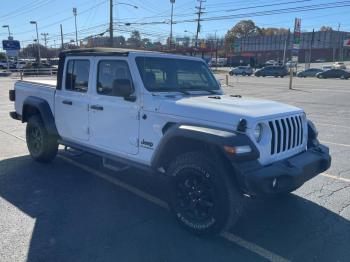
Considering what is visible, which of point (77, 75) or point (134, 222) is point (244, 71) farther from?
point (134, 222)

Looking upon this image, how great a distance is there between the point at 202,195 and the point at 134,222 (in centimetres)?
92

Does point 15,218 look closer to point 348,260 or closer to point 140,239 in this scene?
point 140,239

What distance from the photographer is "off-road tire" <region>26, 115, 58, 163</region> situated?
6.21m

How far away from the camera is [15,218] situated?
4301mm

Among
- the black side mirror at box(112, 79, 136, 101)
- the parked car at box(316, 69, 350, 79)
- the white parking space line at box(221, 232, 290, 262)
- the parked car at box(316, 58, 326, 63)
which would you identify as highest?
the parked car at box(316, 58, 326, 63)

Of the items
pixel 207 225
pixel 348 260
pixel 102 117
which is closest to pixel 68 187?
pixel 102 117

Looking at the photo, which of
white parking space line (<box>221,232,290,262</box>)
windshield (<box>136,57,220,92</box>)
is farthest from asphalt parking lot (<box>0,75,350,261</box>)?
windshield (<box>136,57,220,92</box>)

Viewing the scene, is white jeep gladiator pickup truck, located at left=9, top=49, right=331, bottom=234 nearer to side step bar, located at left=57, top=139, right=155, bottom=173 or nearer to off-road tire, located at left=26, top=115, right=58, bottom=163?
side step bar, located at left=57, top=139, right=155, bottom=173

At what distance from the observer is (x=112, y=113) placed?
4.78 meters

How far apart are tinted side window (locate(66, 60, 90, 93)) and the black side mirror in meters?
0.97

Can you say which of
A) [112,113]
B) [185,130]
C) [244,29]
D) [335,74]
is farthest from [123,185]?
[244,29]

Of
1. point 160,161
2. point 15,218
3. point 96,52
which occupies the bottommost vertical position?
point 15,218

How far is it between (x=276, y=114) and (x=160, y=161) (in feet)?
4.59

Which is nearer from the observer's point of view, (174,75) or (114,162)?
(174,75)
